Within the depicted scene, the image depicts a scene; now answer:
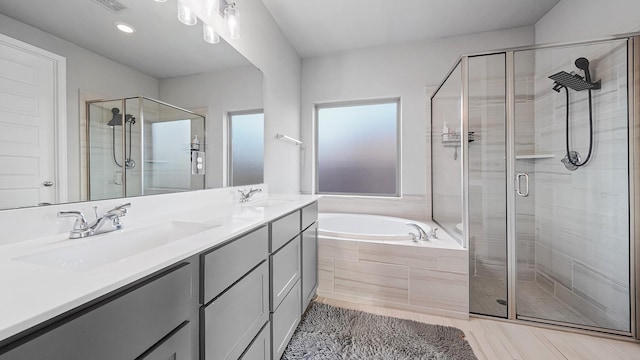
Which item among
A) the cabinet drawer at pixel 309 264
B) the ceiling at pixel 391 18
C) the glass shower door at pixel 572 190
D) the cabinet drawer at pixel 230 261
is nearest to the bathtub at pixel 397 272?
the cabinet drawer at pixel 309 264

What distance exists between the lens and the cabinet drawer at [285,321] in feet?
3.96

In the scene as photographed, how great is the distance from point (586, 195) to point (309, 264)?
80.0 inches

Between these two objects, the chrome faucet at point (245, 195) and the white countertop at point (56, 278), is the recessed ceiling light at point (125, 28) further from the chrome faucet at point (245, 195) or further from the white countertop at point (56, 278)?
the chrome faucet at point (245, 195)

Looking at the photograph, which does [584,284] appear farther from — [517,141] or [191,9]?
[191,9]

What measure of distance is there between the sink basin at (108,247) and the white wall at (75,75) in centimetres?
22

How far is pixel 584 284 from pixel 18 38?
3.17 meters

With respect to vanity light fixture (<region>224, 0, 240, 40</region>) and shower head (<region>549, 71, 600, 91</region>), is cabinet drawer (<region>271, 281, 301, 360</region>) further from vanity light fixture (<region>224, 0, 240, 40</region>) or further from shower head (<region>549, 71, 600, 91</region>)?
shower head (<region>549, 71, 600, 91</region>)

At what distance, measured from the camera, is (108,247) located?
802 mm

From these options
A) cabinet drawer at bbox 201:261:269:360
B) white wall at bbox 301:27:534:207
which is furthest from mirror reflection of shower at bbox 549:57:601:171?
cabinet drawer at bbox 201:261:269:360

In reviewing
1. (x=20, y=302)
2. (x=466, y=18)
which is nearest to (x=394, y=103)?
(x=466, y=18)

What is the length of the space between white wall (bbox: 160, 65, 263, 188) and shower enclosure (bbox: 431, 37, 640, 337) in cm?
167

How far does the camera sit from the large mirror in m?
0.74

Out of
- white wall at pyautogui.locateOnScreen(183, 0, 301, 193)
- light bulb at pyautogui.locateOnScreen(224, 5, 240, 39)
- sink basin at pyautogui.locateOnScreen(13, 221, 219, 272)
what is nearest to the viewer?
sink basin at pyautogui.locateOnScreen(13, 221, 219, 272)

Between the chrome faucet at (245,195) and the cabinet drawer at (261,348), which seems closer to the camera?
the cabinet drawer at (261,348)
